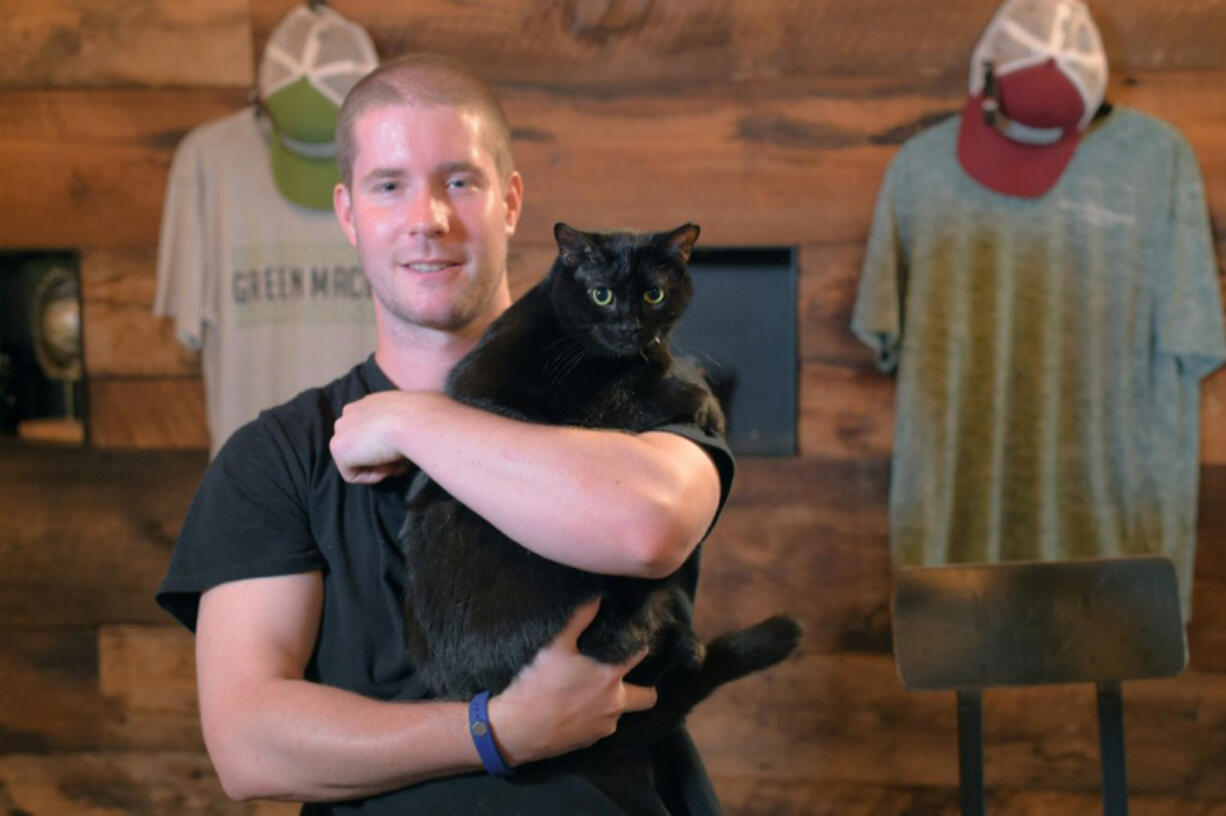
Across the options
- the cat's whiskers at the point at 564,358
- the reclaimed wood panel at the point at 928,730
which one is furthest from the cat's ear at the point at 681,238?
the reclaimed wood panel at the point at 928,730

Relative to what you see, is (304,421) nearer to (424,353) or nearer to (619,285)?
(424,353)

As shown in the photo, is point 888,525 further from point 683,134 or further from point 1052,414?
point 683,134

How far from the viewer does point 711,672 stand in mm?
1129

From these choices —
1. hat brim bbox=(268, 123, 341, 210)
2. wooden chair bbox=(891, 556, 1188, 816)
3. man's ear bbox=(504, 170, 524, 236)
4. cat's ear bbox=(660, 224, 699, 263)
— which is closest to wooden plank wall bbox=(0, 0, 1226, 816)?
hat brim bbox=(268, 123, 341, 210)

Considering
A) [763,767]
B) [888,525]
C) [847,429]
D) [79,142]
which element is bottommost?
[763,767]

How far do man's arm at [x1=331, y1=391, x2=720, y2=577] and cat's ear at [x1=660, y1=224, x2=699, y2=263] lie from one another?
0.87ft

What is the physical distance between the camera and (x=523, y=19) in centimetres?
219

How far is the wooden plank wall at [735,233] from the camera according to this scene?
214cm

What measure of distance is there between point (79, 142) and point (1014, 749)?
2421 millimetres

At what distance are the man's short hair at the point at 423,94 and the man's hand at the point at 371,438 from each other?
1.03ft

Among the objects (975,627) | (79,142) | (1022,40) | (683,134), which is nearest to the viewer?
(975,627)

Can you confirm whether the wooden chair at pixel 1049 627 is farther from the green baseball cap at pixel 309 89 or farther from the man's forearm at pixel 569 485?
the green baseball cap at pixel 309 89

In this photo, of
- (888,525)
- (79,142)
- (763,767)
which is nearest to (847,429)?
(888,525)

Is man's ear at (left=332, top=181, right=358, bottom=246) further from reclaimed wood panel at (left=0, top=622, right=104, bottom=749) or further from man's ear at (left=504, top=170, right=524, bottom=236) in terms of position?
reclaimed wood panel at (left=0, top=622, right=104, bottom=749)
